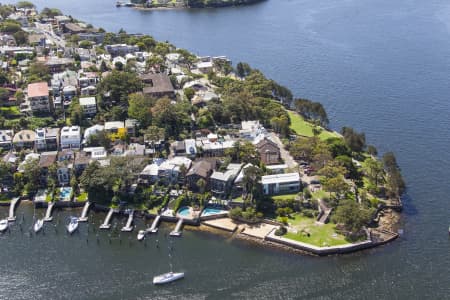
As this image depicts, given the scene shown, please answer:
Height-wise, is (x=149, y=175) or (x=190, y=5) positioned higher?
(x=190, y=5)

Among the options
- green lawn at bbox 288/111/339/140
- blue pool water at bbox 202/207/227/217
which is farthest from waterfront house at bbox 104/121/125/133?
green lawn at bbox 288/111/339/140

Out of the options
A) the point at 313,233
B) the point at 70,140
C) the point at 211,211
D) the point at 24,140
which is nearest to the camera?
the point at 313,233

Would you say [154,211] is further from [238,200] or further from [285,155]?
[285,155]

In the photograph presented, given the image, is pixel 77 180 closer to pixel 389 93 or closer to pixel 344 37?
pixel 389 93

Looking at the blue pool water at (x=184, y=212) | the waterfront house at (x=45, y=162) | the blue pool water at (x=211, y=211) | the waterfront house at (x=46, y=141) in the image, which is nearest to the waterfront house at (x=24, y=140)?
the waterfront house at (x=46, y=141)

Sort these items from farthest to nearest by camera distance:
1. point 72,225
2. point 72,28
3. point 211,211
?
point 72,28 → point 211,211 → point 72,225

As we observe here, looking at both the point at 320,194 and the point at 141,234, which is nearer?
the point at 141,234

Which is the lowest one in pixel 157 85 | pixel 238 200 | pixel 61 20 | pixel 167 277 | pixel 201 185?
pixel 167 277

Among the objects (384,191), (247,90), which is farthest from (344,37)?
(384,191)

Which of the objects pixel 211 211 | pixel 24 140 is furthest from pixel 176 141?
pixel 24 140
